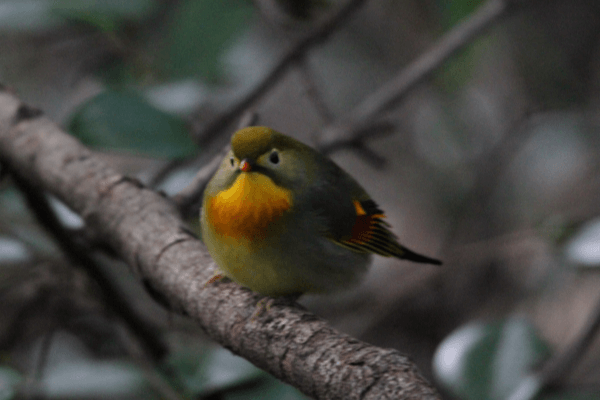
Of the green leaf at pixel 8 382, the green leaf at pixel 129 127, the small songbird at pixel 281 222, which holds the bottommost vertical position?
the green leaf at pixel 8 382

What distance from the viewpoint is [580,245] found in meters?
2.38

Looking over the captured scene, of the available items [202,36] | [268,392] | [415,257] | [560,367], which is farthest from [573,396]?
[202,36]

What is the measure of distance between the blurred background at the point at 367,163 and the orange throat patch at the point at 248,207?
0.50 meters

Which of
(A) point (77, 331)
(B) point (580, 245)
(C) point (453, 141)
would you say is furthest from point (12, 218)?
(C) point (453, 141)

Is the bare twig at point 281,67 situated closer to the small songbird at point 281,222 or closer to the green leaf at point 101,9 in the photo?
the green leaf at point 101,9

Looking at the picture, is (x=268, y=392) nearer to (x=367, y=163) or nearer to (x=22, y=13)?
(x=22, y=13)

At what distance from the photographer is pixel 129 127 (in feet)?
8.06

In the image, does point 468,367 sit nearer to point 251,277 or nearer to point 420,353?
point 251,277

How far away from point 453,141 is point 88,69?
2.44 meters

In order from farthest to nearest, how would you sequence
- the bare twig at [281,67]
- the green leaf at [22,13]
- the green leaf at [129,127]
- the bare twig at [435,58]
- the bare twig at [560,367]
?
the bare twig at [281,67] → the bare twig at [435,58] → the green leaf at [22,13] → the green leaf at [129,127] → the bare twig at [560,367]

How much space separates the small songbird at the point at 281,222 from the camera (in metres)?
1.83

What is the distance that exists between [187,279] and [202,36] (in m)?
1.46

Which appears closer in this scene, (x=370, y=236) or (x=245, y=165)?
(x=245, y=165)

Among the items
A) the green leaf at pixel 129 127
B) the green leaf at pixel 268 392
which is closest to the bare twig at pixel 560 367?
the green leaf at pixel 268 392
